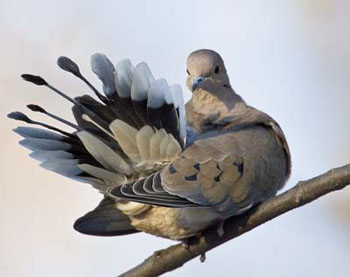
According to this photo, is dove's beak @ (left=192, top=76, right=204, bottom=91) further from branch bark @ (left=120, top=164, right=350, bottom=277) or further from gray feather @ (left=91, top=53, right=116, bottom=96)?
branch bark @ (left=120, top=164, right=350, bottom=277)

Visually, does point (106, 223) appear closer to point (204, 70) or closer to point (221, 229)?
point (221, 229)

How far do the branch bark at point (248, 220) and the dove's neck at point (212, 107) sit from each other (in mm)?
436

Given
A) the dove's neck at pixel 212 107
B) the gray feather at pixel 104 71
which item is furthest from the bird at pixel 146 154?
the dove's neck at pixel 212 107

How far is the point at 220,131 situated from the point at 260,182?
22 cm

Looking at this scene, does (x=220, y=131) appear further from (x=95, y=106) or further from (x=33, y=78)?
(x=33, y=78)

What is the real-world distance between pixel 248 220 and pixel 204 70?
830 millimetres

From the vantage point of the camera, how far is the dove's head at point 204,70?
3.05 m

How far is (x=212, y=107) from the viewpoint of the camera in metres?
2.97

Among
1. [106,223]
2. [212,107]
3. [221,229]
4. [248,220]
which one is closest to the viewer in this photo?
[248,220]

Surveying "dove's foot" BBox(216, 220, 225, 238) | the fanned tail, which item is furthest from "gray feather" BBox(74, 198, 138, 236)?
"dove's foot" BBox(216, 220, 225, 238)

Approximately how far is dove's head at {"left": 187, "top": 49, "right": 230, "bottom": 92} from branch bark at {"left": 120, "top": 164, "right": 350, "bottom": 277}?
64 centimetres

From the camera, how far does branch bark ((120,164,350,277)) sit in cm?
209

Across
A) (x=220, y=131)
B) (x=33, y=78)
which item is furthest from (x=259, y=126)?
(x=33, y=78)

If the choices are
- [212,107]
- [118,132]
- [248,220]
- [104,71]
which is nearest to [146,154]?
[118,132]
